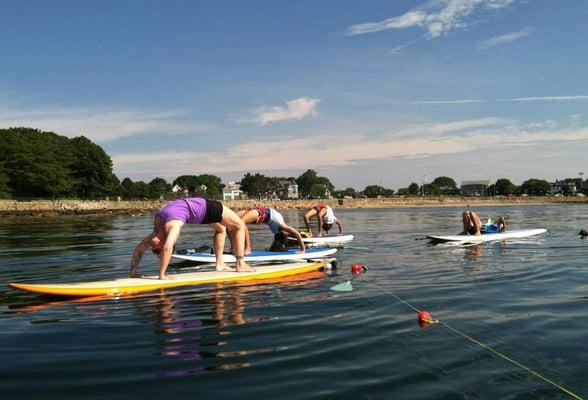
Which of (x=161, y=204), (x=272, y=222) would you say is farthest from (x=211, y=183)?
(x=272, y=222)

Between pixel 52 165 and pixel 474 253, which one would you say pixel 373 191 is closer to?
pixel 52 165

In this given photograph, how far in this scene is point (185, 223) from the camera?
984 centimetres

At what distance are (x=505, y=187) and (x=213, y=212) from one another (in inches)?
7695

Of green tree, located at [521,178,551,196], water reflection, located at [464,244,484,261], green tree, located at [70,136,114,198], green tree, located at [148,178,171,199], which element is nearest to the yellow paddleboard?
water reflection, located at [464,244,484,261]

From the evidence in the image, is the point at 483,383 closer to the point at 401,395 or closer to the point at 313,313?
the point at 401,395

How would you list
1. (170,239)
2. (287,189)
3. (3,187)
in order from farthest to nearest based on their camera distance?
(287,189)
(3,187)
(170,239)

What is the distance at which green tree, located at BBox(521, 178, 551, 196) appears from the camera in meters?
180

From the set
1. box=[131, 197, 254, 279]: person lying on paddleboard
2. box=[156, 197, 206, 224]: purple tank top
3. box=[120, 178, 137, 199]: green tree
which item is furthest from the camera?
box=[120, 178, 137, 199]: green tree

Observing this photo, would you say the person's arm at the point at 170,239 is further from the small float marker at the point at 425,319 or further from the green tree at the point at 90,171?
the green tree at the point at 90,171

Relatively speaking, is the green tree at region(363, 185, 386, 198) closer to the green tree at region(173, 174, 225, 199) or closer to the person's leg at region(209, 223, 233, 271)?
the green tree at region(173, 174, 225, 199)

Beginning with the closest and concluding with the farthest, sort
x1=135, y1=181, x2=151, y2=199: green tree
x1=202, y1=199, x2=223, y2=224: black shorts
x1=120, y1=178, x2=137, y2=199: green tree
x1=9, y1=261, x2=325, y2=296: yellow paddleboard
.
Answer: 1. x1=9, y1=261, x2=325, y2=296: yellow paddleboard
2. x1=202, y1=199, x2=223, y2=224: black shorts
3. x1=120, y1=178, x2=137, y2=199: green tree
4. x1=135, y1=181, x2=151, y2=199: green tree

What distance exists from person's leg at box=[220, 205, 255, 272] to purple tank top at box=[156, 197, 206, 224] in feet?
2.18

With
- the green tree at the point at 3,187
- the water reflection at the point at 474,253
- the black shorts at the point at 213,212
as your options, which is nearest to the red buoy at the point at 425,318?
the black shorts at the point at 213,212

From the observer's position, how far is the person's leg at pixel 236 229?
423 inches
